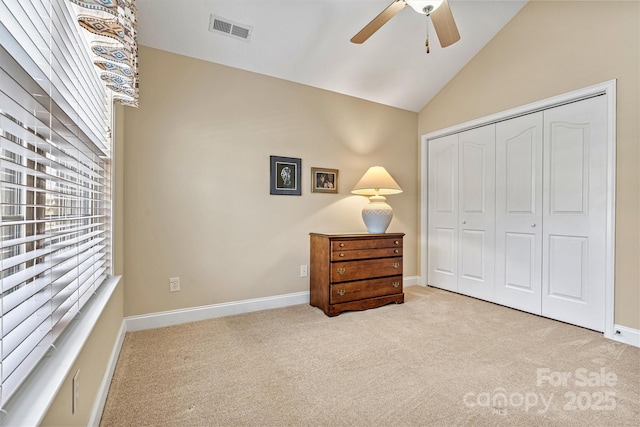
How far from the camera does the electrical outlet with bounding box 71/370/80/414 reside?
1070 mm

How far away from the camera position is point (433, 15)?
6.60ft

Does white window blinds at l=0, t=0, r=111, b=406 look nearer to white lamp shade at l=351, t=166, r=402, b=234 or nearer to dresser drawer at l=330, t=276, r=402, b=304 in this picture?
dresser drawer at l=330, t=276, r=402, b=304

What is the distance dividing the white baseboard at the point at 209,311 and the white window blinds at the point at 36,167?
1.18 m

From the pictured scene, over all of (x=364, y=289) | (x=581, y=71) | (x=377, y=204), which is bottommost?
(x=364, y=289)

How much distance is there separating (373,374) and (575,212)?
7.43 feet

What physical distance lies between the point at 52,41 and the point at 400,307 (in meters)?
3.13

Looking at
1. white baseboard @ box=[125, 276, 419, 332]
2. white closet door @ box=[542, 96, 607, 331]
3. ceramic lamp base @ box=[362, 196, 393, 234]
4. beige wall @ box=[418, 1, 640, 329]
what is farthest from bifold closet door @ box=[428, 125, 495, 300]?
white baseboard @ box=[125, 276, 419, 332]

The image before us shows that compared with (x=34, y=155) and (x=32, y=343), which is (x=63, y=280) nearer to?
(x=32, y=343)

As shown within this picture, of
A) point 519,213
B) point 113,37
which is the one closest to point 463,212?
point 519,213

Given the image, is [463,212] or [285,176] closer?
[285,176]

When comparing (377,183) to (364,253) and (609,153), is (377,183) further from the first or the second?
(609,153)

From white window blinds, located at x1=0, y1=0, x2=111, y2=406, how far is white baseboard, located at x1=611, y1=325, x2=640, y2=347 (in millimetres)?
3455

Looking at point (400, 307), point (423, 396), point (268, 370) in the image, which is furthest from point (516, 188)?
point (268, 370)

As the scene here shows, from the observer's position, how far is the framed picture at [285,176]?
10.3 ft
